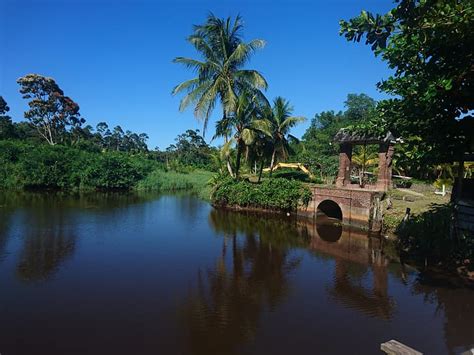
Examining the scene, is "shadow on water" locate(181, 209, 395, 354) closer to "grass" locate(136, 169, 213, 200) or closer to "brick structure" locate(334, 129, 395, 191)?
"brick structure" locate(334, 129, 395, 191)

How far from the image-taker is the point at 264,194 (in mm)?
21516

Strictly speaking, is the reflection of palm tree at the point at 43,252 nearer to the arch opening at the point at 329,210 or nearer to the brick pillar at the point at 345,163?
the arch opening at the point at 329,210

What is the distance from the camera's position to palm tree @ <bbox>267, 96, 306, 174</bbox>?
26.7 m

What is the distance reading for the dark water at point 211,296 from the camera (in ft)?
20.2

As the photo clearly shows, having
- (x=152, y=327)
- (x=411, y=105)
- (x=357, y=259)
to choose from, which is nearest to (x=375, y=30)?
(x=411, y=105)

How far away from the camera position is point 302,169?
32.7 metres

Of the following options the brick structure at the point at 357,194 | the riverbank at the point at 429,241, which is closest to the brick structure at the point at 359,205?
the brick structure at the point at 357,194

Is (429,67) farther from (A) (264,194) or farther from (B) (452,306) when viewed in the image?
(A) (264,194)

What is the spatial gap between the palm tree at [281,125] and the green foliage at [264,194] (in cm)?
525

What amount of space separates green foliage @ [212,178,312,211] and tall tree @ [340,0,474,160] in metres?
11.6

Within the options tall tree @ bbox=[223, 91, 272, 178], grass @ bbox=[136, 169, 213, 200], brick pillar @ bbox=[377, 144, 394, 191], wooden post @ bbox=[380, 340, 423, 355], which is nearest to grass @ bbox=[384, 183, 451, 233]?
brick pillar @ bbox=[377, 144, 394, 191]

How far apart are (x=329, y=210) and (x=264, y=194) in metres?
4.23

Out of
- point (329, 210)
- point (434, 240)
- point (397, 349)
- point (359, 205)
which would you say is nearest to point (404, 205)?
point (359, 205)

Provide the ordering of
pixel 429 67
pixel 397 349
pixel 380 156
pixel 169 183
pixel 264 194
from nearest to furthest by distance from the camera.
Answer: pixel 397 349
pixel 429 67
pixel 380 156
pixel 264 194
pixel 169 183
